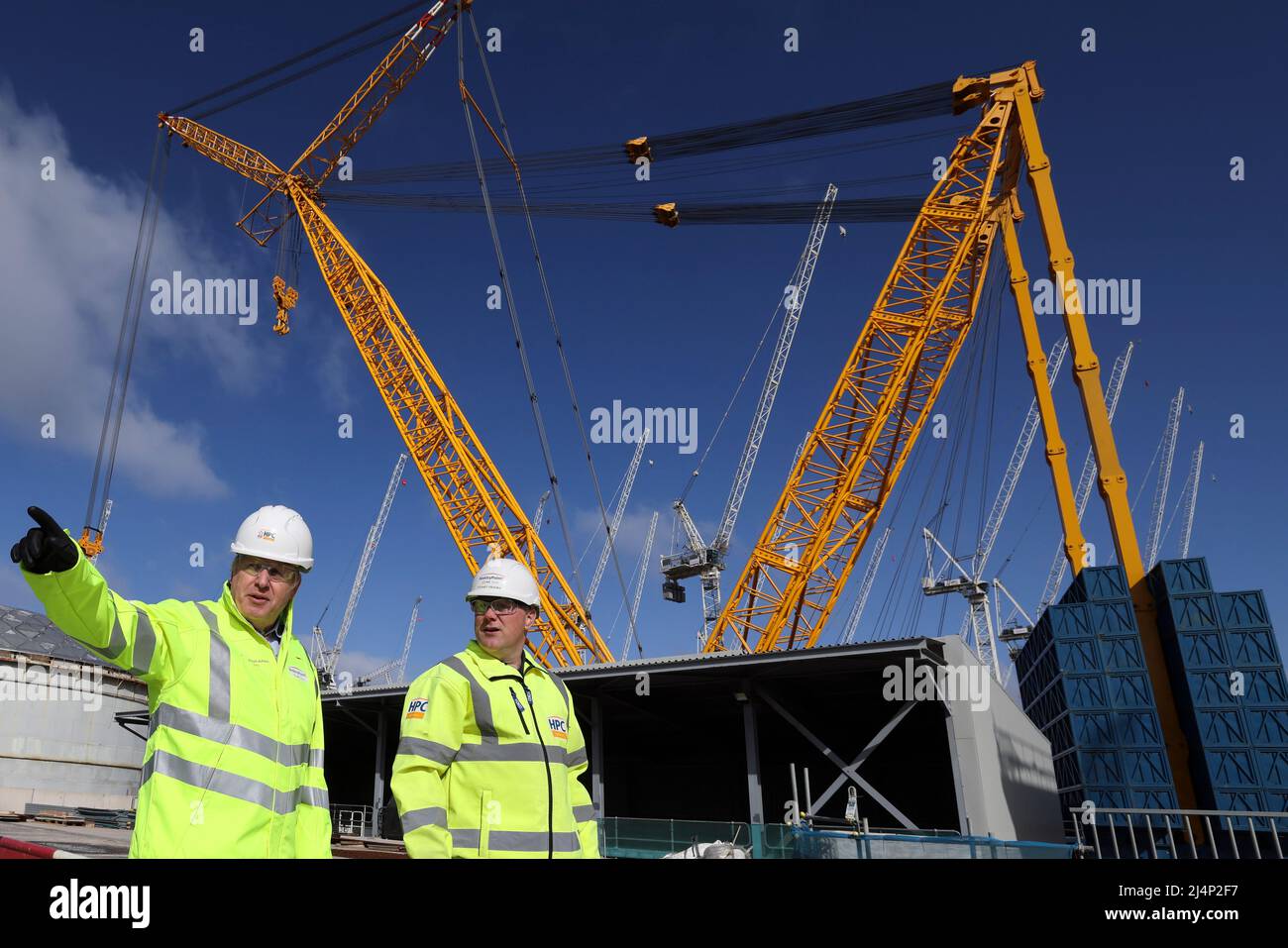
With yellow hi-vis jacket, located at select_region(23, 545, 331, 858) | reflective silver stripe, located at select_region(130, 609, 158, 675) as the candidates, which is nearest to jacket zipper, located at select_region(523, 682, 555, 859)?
yellow hi-vis jacket, located at select_region(23, 545, 331, 858)

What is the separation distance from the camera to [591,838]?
4348 millimetres

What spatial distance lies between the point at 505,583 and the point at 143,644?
1.95 metres

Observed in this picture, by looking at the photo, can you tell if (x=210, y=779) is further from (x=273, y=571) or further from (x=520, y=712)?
(x=520, y=712)

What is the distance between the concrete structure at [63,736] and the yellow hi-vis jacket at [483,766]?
48.6 m

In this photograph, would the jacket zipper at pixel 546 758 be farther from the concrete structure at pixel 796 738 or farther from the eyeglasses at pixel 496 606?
the concrete structure at pixel 796 738

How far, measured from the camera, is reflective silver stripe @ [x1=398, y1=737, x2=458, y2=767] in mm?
3717

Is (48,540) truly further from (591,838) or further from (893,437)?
(893,437)

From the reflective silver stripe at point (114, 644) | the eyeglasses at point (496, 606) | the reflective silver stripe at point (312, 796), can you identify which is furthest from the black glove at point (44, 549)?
the eyeglasses at point (496, 606)

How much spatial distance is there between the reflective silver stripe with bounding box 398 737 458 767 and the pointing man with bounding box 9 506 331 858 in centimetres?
38

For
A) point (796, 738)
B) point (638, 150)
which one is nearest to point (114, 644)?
point (796, 738)

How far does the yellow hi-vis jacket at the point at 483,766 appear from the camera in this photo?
372 cm

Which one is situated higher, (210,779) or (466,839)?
(210,779)

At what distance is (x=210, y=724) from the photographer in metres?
3.14
